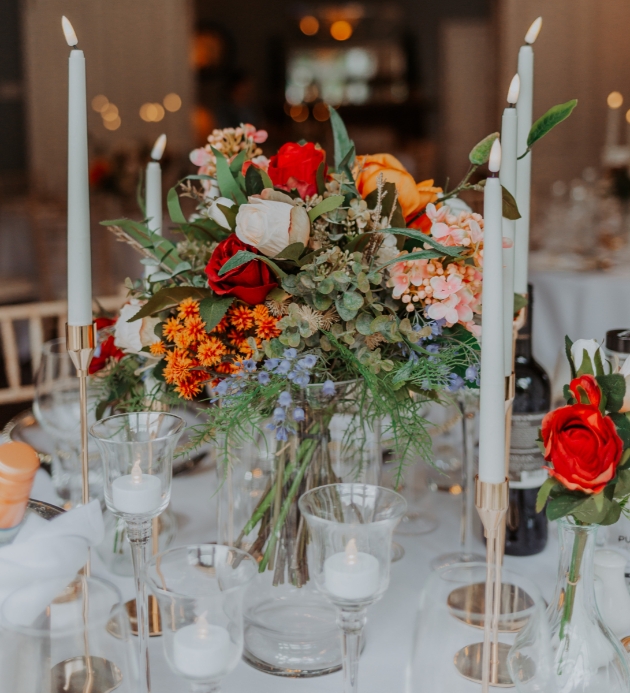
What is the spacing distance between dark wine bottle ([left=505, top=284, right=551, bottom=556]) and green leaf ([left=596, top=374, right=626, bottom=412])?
31 centimetres

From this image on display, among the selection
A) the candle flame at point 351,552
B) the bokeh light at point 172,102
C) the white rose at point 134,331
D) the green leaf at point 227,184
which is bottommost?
the candle flame at point 351,552

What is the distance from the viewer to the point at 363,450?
0.73 meters

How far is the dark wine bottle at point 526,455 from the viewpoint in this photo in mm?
895

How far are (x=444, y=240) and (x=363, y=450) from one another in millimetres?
204

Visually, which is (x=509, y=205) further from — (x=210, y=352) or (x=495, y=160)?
(x=210, y=352)

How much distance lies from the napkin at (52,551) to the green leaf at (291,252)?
25cm

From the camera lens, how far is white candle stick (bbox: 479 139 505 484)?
53cm

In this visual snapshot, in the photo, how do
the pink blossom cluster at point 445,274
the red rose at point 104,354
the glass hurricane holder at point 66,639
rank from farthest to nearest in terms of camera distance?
the red rose at point 104,354
the pink blossom cluster at point 445,274
the glass hurricane holder at point 66,639

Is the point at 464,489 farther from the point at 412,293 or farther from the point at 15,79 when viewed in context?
the point at 15,79

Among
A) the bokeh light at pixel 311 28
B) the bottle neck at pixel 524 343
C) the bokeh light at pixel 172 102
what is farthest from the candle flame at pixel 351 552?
the bokeh light at pixel 311 28

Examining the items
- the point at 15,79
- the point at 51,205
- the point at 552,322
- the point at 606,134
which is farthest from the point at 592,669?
the point at 15,79

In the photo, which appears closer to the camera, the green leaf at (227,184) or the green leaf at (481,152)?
the green leaf at (481,152)

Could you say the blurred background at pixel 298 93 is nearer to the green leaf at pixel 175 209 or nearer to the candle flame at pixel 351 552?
the green leaf at pixel 175 209

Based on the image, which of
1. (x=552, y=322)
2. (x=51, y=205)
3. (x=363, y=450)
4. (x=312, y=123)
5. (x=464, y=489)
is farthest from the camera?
(x=312, y=123)
